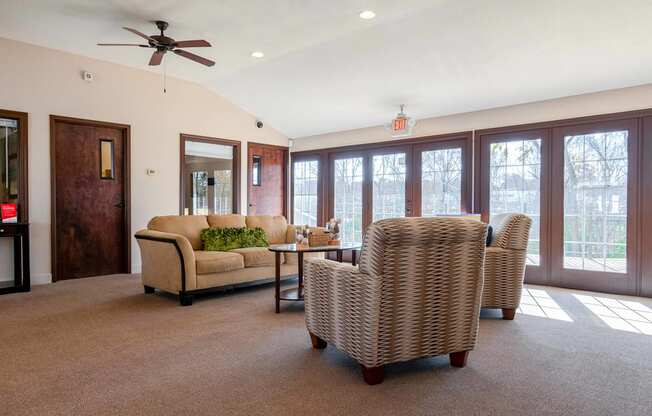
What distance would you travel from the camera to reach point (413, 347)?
221 cm

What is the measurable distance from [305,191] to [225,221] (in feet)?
9.51

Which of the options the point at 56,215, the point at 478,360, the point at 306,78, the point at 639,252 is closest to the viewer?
the point at 478,360

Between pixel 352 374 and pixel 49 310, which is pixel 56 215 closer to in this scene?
pixel 49 310

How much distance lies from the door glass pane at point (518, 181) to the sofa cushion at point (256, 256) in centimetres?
292

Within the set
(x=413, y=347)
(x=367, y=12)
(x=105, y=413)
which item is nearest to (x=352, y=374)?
(x=413, y=347)

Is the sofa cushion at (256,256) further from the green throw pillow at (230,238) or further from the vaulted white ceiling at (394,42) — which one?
the vaulted white ceiling at (394,42)

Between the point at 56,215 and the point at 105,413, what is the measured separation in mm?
4093

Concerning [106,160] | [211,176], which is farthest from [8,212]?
[211,176]

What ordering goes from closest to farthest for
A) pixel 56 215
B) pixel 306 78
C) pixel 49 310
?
1. pixel 49 310
2. pixel 56 215
3. pixel 306 78

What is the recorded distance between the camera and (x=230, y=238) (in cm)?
466

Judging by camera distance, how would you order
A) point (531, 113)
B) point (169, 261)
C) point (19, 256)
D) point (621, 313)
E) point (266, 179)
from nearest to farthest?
1. point (621, 313)
2. point (169, 261)
3. point (19, 256)
4. point (531, 113)
5. point (266, 179)

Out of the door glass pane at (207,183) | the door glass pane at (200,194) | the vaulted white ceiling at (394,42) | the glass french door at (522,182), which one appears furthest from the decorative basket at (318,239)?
the door glass pane at (200,194)

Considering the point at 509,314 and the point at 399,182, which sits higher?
the point at 399,182

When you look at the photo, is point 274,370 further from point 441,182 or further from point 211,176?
point 211,176
